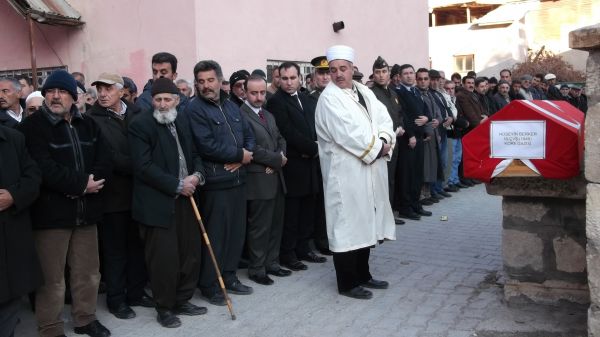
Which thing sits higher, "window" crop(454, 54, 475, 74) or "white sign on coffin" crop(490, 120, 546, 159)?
"window" crop(454, 54, 475, 74)

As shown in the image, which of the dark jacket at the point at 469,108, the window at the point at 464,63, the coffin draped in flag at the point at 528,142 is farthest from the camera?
the window at the point at 464,63

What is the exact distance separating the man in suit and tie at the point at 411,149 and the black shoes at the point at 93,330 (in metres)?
5.09

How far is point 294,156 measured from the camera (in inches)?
256

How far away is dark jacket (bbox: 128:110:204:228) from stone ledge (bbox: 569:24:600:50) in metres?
2.92

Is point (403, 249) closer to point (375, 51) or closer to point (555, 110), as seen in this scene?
point (555, 110)

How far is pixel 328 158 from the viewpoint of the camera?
555cm

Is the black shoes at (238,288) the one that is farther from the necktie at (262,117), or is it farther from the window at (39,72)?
the window at (39,72)

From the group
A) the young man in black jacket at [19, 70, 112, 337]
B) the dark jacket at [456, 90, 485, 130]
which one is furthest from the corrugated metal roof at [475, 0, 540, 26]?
the young man in black jacket at [19, 70, 112, 337]

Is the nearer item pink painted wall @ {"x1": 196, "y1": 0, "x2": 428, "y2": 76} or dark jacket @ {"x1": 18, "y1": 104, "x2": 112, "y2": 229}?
dark jacket @ {"x1": 18, "y1": 104, "x2": 112, "y2": 229}

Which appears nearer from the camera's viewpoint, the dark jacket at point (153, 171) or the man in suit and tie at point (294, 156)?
the dark jacket at point (153, 171)

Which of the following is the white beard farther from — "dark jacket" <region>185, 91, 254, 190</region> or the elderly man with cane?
"dark jacket" <region>185, 91, 254, 190</region>

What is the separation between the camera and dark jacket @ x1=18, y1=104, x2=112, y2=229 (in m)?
4.32

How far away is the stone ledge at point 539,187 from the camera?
187 inches

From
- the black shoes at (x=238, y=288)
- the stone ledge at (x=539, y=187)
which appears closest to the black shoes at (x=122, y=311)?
the black shoes at (x=238, y=288)
